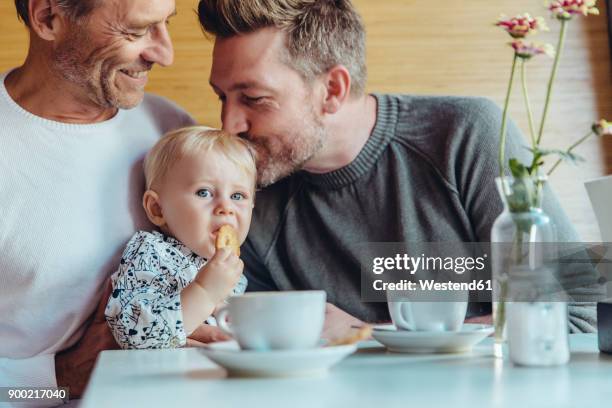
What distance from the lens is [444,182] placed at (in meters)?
1.92

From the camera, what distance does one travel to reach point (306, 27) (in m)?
2.04

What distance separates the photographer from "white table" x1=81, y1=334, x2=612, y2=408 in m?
0.74

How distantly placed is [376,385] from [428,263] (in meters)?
1.15

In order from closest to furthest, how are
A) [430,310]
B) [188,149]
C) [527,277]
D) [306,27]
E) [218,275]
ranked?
[527,277], [430,310], [218,275], [188,149], [306,27]

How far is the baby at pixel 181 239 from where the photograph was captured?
4.89 ft

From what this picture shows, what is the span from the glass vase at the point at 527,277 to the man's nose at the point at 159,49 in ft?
3.39

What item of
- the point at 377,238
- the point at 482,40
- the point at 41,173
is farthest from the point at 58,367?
the point at 482,40

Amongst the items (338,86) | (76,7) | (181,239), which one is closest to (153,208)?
(181,239)

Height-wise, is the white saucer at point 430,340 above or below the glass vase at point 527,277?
below

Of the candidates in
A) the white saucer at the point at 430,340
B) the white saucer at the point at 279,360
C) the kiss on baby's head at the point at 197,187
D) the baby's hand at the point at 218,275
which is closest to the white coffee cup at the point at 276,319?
the white saucer at the point at 279,360

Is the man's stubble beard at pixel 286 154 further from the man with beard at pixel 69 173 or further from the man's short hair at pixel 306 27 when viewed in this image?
the man with beard at pixel 69 173

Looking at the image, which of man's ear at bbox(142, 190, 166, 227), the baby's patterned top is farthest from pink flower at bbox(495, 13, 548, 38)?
Answer: man's ear at bbox(142, 190, 166, 227)

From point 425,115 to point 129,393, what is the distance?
1.37m

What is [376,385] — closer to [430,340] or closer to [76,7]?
[430,340]
